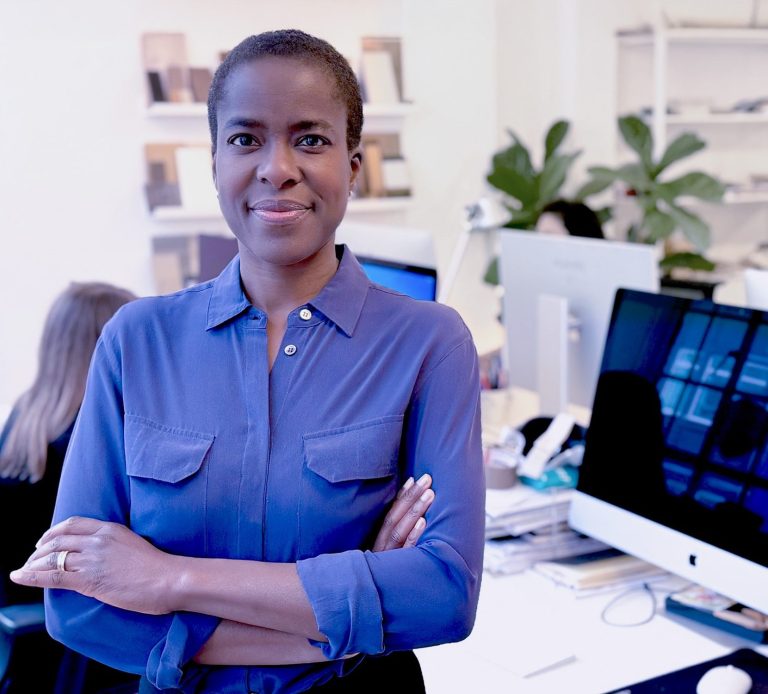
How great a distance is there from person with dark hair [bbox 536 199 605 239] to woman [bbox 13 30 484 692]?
2.66m

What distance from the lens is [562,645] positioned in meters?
1.66

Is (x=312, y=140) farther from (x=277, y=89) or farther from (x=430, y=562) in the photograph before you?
(x=430, y=562)

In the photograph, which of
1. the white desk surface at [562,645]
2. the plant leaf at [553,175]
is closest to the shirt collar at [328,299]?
the white desk surface at [562,645]

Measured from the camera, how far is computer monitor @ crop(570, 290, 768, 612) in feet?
5.22

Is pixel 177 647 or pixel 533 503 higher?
pixel 177 647

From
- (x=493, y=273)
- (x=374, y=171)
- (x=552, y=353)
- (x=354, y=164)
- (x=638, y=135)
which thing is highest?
(x=354, y=164)

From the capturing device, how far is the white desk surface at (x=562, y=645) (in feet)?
5.12

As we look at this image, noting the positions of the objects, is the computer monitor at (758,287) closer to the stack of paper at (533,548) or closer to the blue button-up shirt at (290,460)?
the stack of paper at (533,548)

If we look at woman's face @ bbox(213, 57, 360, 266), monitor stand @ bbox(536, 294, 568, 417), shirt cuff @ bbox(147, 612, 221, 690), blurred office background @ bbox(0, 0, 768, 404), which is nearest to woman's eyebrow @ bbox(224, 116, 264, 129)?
woman's face @ bbox(213, 57, 360, 266)

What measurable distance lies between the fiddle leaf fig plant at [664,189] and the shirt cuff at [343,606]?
12.1 feet

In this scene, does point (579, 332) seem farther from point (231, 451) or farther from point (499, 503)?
point (231, 451)

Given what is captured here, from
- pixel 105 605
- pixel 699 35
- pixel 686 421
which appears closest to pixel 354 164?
pixel 105 605

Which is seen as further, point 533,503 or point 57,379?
point 57,379

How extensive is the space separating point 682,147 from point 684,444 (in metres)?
3.08
